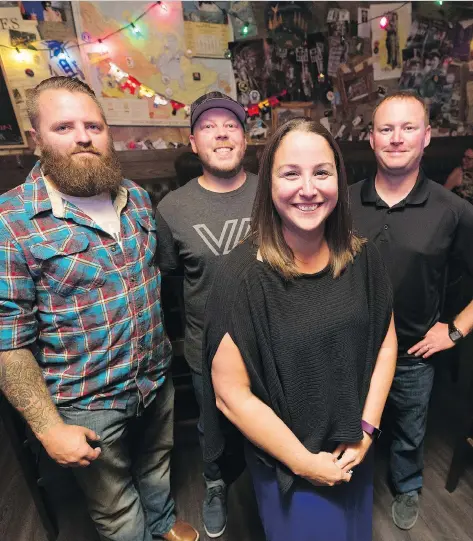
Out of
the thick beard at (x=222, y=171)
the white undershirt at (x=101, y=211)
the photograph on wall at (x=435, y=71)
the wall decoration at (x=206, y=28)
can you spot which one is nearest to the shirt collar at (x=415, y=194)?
the thick beard at (x=222, y=171)

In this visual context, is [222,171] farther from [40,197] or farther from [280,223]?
[40,197]

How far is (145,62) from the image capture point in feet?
8.62

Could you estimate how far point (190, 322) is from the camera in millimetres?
1522

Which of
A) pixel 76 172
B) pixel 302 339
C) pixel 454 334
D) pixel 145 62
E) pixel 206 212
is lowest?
pixel 454 334

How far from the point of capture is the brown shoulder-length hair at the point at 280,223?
90cm

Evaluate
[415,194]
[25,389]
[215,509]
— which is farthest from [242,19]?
[215,509]

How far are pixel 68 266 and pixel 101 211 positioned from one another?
0.24m

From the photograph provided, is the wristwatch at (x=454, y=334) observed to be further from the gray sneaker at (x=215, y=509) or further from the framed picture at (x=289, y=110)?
the framed picture at (x=289, y=110)

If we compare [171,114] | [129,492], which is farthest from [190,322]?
[171,114]

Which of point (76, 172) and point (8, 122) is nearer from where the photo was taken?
point (76, 172)

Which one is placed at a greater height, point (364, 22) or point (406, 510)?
point (364, 22)

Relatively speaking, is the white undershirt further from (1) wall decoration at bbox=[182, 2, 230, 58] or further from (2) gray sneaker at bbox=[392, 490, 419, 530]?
(1) wall decoration at bbox=[182, 2, 230, 58]

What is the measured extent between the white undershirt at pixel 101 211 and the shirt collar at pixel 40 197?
50mm

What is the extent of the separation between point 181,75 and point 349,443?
2.79m
